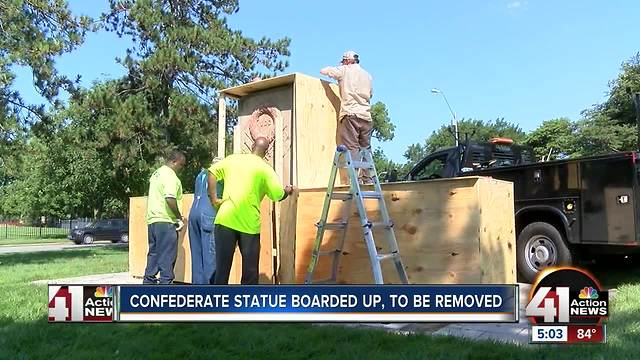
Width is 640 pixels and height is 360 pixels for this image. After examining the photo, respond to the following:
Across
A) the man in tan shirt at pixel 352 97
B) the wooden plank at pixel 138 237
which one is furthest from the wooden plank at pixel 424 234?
the wooden plank at pixel 138 237

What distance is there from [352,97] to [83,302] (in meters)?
3.63

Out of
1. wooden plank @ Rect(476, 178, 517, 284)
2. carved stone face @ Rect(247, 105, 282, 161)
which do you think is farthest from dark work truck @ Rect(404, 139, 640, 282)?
carved stone face @ Rect(247, 105, 282, 161)

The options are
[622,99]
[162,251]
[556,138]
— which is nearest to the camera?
[162,251]

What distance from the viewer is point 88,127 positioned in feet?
60.8

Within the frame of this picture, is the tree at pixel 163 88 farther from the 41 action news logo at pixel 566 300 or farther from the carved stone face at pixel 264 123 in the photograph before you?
the 41 action news logo at pixel 566 300

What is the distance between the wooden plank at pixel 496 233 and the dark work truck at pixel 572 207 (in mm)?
2114

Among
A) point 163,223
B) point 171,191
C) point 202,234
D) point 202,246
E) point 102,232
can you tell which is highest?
point 171,191

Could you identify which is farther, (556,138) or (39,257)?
(556,138)

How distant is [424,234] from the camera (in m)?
5.80

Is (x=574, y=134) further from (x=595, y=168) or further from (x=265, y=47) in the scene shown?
(x=595, y=168)

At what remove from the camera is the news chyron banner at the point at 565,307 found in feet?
12.2

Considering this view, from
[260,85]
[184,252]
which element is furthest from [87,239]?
[260,85]

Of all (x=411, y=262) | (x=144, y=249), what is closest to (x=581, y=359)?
(x=411, y=262)

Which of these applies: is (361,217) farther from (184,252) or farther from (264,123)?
(184,252)
